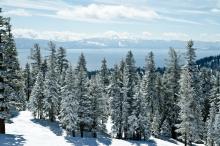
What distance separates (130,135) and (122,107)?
5.19 metres

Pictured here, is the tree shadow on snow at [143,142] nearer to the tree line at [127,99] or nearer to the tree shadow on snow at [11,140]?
the tree line at [127,99]

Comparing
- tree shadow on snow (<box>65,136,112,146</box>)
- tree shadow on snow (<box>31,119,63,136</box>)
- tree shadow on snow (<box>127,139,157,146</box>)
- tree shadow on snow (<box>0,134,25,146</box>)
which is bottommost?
tree shadow on snow (<box>127,139,157,146</box>)

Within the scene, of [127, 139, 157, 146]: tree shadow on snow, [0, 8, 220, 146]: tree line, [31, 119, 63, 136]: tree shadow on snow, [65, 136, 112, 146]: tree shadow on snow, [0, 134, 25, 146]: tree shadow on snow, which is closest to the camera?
[0, 134, 25, 146]: tree shadow on snow

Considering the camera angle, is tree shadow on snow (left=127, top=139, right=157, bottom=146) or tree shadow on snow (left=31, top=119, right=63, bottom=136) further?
tree shadow on snow (left=31, top=119, right=63, bottom=136)

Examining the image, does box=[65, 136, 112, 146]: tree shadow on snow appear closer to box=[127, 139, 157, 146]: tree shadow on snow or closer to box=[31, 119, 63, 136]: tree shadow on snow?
box=[127, 139, 157, 146]: tree shadow on snow

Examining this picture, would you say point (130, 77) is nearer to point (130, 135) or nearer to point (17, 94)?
point (130, 135)

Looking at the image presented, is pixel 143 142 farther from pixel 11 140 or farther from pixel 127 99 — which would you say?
pixel 11 140

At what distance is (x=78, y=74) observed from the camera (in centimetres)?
A: 6359

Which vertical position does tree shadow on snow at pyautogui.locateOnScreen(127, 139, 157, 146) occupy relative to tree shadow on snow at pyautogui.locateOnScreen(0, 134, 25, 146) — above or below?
below

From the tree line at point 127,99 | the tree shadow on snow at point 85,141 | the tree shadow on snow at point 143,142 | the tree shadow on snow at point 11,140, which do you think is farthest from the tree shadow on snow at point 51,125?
the tree shadow on snow at point 11,140

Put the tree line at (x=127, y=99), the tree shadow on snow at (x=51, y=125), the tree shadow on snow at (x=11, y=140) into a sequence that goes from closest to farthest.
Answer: the tree shadow on snow at (x=11, y=140), the tree line at (x=127, y=99), the tree shadow on snow at (x=51, y=125)

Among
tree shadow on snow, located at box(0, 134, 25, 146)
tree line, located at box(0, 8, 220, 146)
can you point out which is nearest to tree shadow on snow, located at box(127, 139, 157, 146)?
tree line, located at box(0, 8, 220, 146)

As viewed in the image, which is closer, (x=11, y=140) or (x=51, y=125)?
(x=11, y=140)

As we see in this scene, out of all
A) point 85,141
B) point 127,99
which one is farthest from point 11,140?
point 127,99
